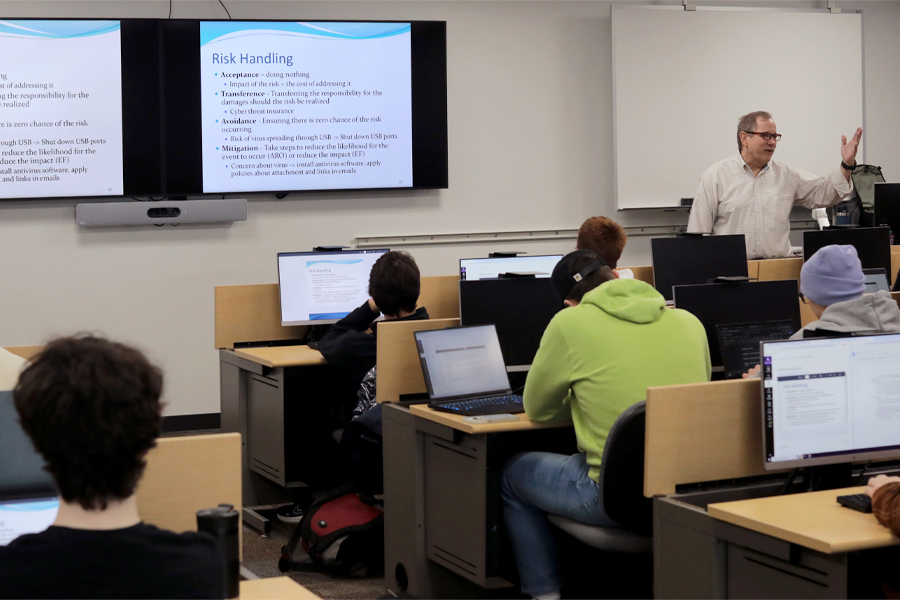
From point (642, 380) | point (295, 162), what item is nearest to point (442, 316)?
point (642, 380)

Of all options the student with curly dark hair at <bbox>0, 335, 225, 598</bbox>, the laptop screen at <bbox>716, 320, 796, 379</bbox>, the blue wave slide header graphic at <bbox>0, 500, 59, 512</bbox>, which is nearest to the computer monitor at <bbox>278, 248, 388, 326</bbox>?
the laptop screen at <bbox>716, 320, 796, 379</bbox>

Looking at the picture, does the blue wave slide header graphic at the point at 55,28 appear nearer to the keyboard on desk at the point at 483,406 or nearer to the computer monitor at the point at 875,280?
the keyboard on desk at the point at 483,406

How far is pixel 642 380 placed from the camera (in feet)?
8.78

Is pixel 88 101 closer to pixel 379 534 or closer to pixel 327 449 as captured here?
pixel 327 449

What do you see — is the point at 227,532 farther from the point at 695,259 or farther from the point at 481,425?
the point at 695,259

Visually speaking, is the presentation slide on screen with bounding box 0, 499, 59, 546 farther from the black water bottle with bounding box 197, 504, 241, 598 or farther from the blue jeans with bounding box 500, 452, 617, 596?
the blue jeans with bounding box 500, 452, 617, 596

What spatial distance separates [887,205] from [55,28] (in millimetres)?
4641

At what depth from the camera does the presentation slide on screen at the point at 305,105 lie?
18.4ft

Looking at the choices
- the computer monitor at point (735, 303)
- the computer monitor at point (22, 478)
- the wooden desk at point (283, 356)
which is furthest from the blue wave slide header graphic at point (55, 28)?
the computer monitor at point (22, 478)

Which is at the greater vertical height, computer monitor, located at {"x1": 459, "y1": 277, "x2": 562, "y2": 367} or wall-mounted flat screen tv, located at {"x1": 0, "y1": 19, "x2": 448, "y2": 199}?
wall-mounted flat screen tv, located at {"x1": 0, "y1": 19, "x2": 448, "y2": 199}

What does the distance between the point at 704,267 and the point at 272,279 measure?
9.13 ft

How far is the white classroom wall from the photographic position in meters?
5.46

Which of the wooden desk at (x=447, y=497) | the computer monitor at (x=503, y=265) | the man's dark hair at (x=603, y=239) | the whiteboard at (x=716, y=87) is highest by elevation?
the whiteboard at (x=716, y=87)

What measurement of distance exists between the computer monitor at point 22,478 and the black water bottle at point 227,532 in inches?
13.2
